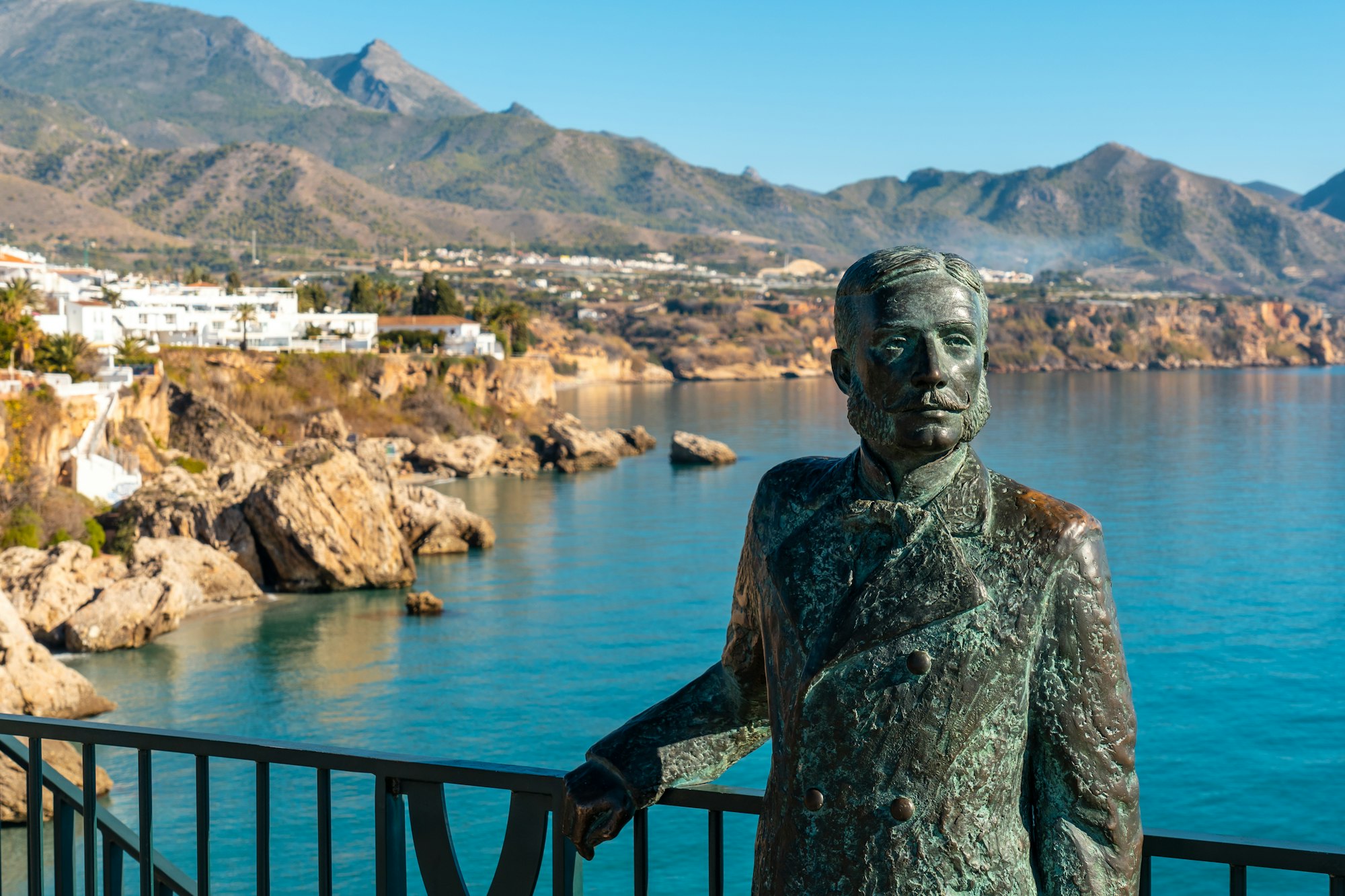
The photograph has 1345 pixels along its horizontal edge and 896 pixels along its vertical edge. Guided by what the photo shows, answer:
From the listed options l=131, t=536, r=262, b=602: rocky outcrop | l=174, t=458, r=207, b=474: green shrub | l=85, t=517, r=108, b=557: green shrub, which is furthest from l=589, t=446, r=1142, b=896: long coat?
l=174, t=458, r=207, b=474: green shrub

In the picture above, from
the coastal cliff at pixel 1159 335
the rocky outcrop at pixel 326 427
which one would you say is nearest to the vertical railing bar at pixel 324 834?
the rocky outcrop at pixel 326 427

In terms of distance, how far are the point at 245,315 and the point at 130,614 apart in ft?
122

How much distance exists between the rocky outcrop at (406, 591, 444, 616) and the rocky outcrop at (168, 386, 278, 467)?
1633 centimetres

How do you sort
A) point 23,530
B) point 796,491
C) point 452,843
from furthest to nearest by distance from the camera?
point 23,530 < point 452,843 < point 796,491

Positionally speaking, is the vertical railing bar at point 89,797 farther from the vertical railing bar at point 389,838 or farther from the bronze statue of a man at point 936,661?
the bronze statue of a man at point 936,661

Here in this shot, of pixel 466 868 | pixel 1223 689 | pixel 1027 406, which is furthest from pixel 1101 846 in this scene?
pixel 1027 406

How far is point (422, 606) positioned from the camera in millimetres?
30266

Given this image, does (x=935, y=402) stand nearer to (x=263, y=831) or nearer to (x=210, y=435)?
(x=263, y=831)

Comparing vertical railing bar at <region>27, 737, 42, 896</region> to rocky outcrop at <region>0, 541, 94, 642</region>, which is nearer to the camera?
vertical railing bar at <region>27, 737, 42, 896</region>

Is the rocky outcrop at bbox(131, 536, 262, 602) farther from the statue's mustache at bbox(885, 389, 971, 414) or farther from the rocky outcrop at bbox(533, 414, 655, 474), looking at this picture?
the statue's mustache at bbox(885, 389, 971, 414)

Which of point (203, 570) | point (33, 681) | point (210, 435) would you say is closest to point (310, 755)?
point (33, 681)

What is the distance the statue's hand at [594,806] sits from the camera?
2.28 meters

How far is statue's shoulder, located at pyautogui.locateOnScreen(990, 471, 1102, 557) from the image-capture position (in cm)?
191

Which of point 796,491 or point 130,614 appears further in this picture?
point 130,614
